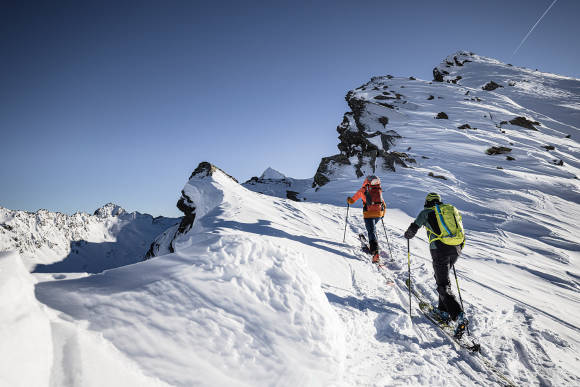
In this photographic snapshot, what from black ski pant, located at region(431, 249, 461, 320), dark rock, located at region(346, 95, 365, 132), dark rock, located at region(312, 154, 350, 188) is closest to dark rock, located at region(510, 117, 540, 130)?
dark rock, located at region(346, 95, 365, 132)

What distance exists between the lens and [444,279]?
14.5 ft

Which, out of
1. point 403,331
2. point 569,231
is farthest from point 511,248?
point 403,331

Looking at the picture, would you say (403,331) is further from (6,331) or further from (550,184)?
(550,184)

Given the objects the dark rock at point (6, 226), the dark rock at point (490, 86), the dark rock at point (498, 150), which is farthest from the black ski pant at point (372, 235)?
the dark rock at point (6, 226)

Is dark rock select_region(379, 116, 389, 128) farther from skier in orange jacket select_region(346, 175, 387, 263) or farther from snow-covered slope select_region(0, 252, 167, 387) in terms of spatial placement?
snow-covered slope select_region(0, 252, 167, 387)

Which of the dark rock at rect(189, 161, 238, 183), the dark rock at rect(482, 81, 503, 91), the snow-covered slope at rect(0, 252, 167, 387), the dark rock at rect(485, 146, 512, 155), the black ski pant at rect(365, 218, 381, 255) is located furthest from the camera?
the dark rock at rect(482, 81, 503, 91)

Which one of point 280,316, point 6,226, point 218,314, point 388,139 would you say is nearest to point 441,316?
point 280,316

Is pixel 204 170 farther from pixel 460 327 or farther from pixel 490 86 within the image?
pixel 490 86

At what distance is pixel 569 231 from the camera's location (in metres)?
11.4

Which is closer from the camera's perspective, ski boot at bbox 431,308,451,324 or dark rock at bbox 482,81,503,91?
ski boot at bbox 431,308,451,324

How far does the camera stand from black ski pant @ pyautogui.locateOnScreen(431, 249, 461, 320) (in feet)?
14.0

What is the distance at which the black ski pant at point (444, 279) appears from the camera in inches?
168

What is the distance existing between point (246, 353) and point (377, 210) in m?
6.00

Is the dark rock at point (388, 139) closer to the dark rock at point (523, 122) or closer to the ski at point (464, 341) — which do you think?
the dark rock at point (523, 122)
